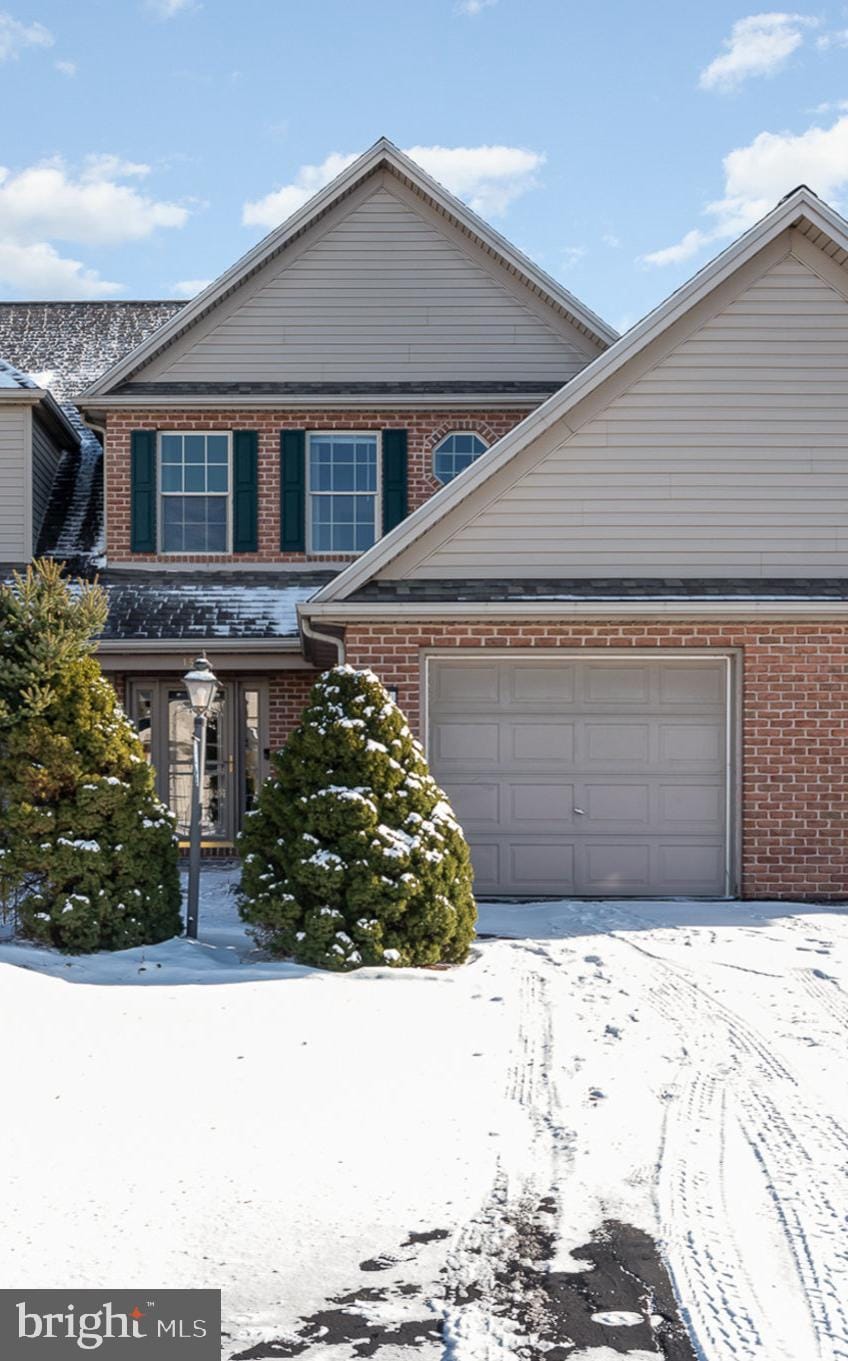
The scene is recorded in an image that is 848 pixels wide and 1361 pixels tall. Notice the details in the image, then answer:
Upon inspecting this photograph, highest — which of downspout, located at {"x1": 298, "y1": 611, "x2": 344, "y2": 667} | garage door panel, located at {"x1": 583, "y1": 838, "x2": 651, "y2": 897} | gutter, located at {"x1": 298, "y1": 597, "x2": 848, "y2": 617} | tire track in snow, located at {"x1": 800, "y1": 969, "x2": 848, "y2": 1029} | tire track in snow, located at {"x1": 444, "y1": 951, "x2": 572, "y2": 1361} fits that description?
gutter, located at {"x1": 298, "y1": 597, "x2": 848, "y2": 617}

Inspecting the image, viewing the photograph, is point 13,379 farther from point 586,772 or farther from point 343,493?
point 586,772

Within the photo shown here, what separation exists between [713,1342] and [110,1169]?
7.93ft

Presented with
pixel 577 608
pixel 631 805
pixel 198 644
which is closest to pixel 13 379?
pixel 198 644

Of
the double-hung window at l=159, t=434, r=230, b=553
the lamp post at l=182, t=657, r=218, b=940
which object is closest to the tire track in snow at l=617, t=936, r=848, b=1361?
the lamp post at l=182, t=657, r=218, b=940

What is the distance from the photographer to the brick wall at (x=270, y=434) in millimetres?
14664

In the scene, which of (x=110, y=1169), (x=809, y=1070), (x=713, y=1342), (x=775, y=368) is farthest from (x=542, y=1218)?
(x=775, y=368)

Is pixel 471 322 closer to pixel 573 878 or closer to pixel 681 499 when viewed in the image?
pixel 681 499

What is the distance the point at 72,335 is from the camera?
1844 cm

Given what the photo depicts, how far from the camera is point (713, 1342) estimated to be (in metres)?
3.45

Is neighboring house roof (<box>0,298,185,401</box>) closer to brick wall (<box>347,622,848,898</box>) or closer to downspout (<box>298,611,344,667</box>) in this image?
downspout (<box>298,611,344,667</box>)

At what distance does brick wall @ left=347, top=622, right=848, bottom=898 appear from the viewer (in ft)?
35.2

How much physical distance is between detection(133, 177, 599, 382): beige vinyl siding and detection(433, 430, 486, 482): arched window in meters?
0.80

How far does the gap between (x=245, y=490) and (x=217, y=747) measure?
11.0 feet

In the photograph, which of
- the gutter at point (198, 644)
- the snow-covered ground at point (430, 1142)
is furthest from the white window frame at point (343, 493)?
the snow-covered ground at point (430, 1142)
